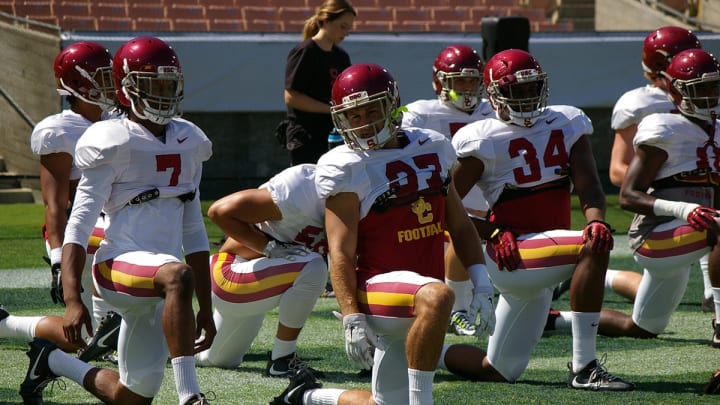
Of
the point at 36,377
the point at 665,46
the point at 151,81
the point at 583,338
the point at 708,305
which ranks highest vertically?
the point at 151,81

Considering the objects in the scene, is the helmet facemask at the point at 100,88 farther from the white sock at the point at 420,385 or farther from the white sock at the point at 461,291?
the white sock at the point at 420,385

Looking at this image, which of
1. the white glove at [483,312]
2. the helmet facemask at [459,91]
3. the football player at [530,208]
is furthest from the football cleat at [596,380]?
the helmet facemask at [459,91]

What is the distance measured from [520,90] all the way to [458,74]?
51.3 inches

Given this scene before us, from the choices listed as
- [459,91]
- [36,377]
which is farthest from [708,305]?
[36,377]

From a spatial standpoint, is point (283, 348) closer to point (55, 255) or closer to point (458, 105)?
point (55, 255)

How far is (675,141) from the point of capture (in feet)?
17.1

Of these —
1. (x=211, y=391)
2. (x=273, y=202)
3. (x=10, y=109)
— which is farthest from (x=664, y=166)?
(x=10, y=109)

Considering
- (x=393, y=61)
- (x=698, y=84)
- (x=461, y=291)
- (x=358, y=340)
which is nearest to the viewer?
(x=358, y=340)

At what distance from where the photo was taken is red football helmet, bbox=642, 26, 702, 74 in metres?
6.19

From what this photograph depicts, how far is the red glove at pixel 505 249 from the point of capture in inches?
185

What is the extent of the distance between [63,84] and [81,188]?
4.71ft

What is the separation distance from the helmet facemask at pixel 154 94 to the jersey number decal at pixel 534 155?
1.54 metres

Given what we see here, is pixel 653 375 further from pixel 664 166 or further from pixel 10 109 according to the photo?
pixel 10 109

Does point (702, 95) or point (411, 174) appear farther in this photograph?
point (702, 95)
